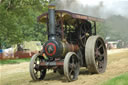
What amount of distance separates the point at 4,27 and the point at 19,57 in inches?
242

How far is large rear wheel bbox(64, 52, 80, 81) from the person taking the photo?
730 centimetres

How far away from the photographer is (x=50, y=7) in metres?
8.00

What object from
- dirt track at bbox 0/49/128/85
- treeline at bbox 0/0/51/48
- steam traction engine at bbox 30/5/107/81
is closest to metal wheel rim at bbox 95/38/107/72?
steam traction engine at bbox 30/5/107/81

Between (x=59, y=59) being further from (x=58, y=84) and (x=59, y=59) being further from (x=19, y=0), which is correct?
(x=19, y=0)

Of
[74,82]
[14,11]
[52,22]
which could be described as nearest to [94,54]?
[74,82]

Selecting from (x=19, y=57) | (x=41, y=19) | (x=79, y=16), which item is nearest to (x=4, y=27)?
(x=19, y=57)

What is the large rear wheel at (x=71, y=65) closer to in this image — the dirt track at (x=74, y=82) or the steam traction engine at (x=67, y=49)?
the steam traction engine at (x=67, y=49)

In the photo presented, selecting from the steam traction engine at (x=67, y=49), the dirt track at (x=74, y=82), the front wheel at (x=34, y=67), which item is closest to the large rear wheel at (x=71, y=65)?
the steam traction engine at (x=67, y=49)

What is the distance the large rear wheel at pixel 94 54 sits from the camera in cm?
838

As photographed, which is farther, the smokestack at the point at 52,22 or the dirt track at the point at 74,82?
the smokestack at the point at 52,22

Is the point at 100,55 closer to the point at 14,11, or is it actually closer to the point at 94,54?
the point at 94,54

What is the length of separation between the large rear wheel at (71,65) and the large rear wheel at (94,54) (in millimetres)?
547

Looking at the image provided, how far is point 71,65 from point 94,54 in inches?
47.2

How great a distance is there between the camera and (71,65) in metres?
7.73
